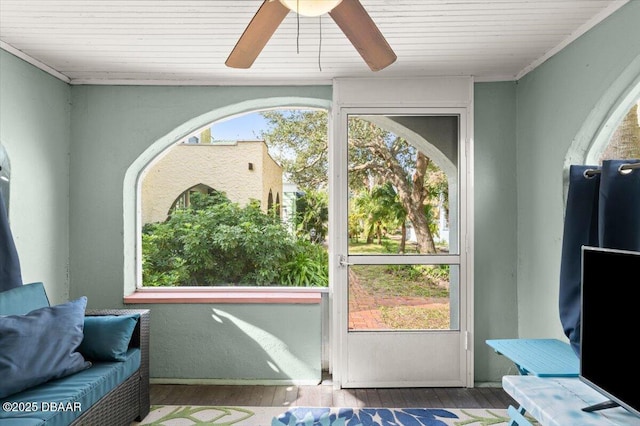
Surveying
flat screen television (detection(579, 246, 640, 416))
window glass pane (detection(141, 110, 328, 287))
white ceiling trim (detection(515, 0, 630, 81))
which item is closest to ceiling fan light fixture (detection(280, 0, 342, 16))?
flat screen television (detection(579, 246, 640, 416))

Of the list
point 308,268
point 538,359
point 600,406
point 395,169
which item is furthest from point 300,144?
point 600,406

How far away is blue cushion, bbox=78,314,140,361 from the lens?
2.40m

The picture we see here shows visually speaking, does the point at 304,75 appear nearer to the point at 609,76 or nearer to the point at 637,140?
the point at 609,76

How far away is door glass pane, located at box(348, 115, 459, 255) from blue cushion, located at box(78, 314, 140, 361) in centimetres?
168

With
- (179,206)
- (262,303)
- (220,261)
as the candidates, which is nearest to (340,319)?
(262,303)

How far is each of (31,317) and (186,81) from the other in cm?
203

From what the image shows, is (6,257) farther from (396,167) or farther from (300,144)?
(396,167)

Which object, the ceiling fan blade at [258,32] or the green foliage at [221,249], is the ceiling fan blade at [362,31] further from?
the green foliage at [221,249]

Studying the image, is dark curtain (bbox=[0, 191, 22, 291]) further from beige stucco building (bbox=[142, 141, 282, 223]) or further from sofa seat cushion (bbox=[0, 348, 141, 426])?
beige stucco building (bbox=[142, 141, 282, 223])

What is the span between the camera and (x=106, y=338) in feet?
7.97

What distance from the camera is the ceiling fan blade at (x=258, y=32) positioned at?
1.62m

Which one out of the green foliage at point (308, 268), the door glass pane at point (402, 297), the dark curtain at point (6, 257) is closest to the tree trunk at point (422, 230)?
the door glass pane at point (402, 297)

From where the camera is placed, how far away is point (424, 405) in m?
2.94

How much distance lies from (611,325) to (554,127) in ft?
5.17
